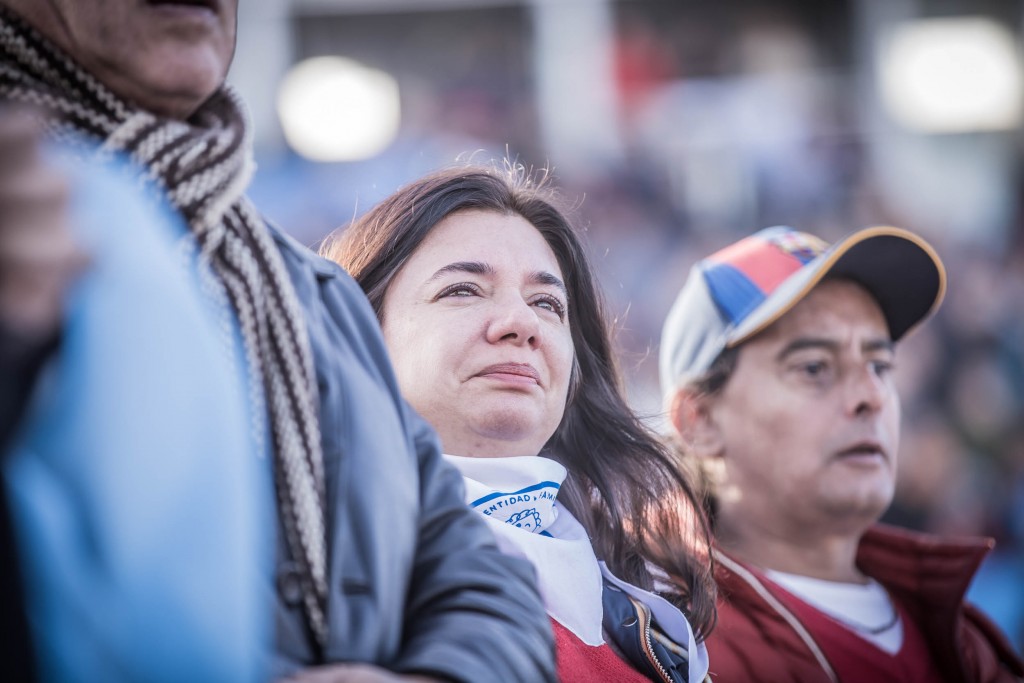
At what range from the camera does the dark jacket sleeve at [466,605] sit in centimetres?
109

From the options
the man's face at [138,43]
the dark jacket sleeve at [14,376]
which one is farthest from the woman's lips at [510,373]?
the dark jacket sleeve at [14,376]

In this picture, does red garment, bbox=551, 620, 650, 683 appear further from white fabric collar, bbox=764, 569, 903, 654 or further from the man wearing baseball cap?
white fabric collar, bbox=764, 569, 903, 654

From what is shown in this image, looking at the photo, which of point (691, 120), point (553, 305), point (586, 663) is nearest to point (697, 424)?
point (553, 305)

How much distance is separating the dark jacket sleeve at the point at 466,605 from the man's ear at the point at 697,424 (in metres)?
1.50

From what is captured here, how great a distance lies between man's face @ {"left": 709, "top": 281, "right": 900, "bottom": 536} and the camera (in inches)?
99.4

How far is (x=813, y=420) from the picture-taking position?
2547 millimetres

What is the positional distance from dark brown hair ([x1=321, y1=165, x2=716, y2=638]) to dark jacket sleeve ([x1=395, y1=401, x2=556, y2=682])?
745 millimetres

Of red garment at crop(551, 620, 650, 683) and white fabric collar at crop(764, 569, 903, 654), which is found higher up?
red garment at crop(551, 620, 650, 683)

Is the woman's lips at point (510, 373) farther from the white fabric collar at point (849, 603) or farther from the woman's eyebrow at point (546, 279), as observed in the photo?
the white fabric collar at point (849, 603)

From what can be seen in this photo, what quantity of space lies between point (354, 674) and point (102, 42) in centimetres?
67

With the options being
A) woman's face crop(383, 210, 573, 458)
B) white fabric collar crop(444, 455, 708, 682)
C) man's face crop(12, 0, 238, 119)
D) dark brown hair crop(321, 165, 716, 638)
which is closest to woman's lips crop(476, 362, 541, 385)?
woman's face crop(383, 210, 573, 458)

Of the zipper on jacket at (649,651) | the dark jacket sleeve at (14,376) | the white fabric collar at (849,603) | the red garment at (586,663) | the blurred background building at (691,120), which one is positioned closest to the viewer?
the dark jacket sleeve at (14,376)

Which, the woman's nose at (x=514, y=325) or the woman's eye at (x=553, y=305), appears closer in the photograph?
the woman's nose at (x=514, y=325)

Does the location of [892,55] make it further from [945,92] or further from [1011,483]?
[1011,483]
